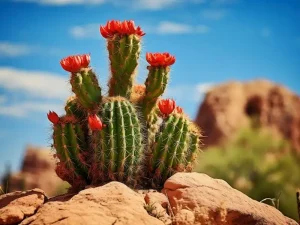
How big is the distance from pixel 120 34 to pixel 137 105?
0.90 metres

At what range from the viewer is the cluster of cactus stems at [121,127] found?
24.7 ft

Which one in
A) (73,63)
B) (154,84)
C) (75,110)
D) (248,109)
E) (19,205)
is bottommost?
(19,205)

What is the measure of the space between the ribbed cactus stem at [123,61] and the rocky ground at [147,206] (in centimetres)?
136

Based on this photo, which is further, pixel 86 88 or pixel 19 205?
pixel 86 88

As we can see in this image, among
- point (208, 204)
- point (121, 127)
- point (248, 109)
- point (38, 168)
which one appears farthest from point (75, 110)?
point (248, 109)

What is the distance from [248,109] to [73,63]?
4187cm

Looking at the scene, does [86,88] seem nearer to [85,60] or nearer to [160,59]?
[85,60]

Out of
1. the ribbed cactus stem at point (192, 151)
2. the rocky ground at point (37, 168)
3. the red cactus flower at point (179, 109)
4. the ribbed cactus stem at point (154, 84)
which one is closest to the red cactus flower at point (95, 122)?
the ribbed cactus stem at point (154, 84)

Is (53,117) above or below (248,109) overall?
below

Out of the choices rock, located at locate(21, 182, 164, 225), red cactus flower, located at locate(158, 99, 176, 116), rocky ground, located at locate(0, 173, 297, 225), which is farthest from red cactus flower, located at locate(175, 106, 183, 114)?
rock, located at locate(21, 182, 164, 225)

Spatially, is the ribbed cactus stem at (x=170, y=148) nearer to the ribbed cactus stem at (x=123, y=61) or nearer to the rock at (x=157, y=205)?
the rock at (x=157, y=205)

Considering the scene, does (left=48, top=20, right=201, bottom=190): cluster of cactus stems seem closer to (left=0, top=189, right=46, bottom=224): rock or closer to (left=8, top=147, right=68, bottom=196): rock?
(left=0, top=189, right=46, bottom=224): rock

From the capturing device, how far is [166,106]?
7953mm

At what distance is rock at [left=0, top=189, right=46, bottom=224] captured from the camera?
7038mm
